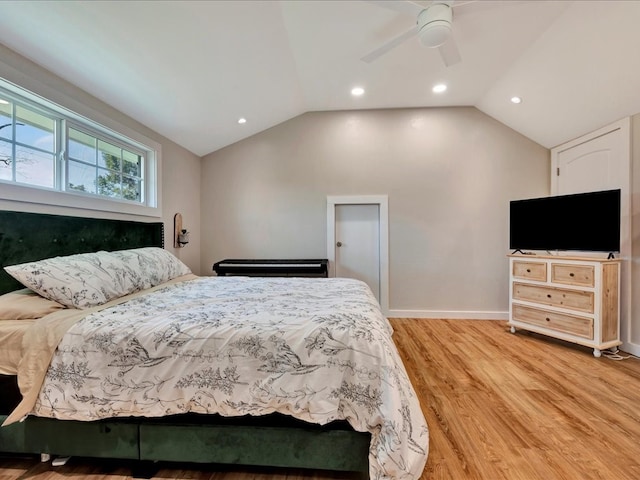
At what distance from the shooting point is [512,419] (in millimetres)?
1649

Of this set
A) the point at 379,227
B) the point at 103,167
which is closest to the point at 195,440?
the point at 103,167

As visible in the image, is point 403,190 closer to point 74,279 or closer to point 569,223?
point 569,223

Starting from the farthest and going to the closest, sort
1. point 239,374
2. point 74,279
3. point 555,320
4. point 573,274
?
point 555,320
point 573,274
point 74,279
point 239,374

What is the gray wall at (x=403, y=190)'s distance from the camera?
3.64 metres

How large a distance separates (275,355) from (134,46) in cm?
224

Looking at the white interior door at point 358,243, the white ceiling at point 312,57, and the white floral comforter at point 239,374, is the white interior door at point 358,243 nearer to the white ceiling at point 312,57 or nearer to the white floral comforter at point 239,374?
the white ceiling at point 312,57

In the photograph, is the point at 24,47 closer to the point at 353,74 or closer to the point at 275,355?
the point at 275,355

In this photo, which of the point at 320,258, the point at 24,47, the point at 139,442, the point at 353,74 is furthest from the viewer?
the point at 320,258

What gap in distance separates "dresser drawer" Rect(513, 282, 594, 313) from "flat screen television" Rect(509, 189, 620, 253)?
43 cm

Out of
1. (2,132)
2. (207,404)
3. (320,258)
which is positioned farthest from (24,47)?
(320,258)

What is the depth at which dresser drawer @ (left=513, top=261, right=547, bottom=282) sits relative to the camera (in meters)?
2.92

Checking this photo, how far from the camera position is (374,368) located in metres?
1.13

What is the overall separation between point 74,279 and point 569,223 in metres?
4.13

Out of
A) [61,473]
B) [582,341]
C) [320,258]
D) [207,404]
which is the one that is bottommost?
[61,473]
